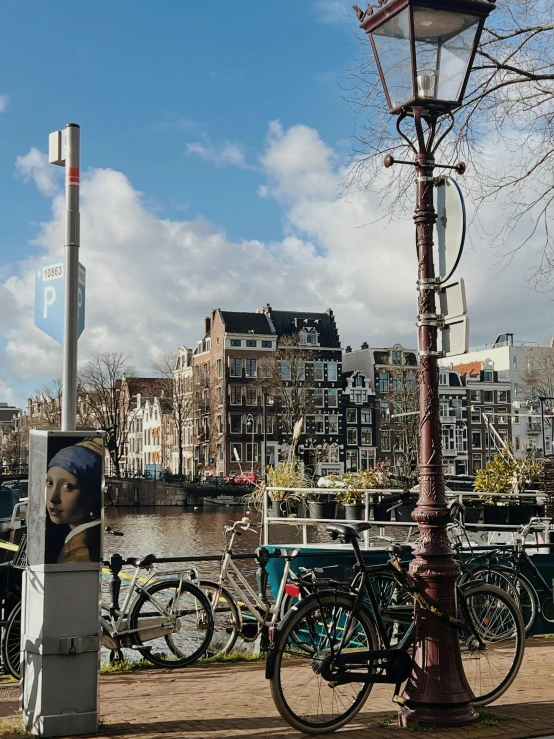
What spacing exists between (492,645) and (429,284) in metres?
2.39

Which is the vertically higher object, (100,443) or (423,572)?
(100,443)

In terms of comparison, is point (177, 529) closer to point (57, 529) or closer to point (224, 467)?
point (224, 467)

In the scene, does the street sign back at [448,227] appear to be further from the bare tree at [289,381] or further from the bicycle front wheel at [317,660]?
the bare tree at [289,381]

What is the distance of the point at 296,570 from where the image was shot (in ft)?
34.1

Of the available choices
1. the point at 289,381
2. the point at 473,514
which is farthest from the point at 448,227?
the point at 289,381

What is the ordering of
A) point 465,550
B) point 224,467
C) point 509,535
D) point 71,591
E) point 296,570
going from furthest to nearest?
point 224,467 < point 509,535 < point 296,570 < point 465,550 < point 71,591

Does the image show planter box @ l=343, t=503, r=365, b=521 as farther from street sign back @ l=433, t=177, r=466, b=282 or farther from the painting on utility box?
the painting on utility box

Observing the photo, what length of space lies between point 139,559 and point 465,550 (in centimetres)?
326

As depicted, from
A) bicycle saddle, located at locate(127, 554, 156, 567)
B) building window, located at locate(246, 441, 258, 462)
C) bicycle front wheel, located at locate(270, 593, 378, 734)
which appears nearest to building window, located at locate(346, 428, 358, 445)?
building window, located at locate(246, 441, 258, 462)

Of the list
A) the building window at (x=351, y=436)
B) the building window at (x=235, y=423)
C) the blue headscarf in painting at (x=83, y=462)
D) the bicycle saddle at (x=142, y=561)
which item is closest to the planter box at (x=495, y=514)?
the bicycle saddle at (x=142, y=561)

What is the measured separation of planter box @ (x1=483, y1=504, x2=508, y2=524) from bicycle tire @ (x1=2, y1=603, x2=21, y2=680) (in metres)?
5.54

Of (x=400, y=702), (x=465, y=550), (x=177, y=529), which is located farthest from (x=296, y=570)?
(x=177, y=529)

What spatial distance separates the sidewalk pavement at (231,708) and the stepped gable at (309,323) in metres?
77.4

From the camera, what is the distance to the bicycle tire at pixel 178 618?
27.7ft
